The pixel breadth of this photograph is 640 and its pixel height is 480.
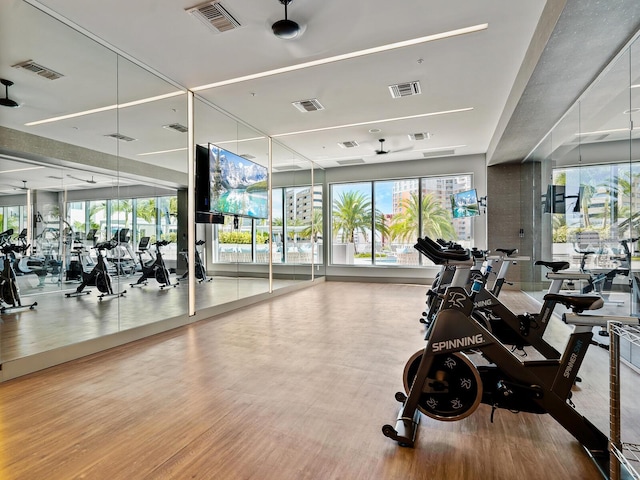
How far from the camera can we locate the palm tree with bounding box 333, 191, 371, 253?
422 inches

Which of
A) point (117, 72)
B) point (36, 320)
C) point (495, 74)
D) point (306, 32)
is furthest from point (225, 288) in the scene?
point (495, 74)

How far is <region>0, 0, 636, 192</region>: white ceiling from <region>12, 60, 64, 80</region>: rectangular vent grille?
51 mm

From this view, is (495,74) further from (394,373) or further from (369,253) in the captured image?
(369,253)

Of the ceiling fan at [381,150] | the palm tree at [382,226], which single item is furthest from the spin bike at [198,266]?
the palm tree at [382,226]

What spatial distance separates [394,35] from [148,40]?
277 cm

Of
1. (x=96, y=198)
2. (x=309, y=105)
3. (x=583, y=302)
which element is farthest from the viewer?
(x=309, y=105)

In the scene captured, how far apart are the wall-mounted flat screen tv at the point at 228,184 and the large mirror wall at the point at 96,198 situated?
8.3 inches

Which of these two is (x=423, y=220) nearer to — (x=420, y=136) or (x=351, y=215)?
(x=351, y=215)

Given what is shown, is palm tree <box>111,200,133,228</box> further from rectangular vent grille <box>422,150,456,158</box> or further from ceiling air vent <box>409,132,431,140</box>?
rectangular vent grille <box>422,150,456,158</box>

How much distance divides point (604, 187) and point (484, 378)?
3.19m

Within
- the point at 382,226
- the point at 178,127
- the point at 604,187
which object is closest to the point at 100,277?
the point at 178,127

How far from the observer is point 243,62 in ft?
14.4

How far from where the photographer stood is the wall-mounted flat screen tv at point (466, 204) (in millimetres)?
8672

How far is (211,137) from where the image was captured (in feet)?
18.8
